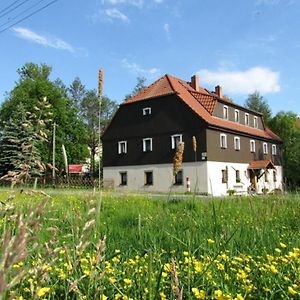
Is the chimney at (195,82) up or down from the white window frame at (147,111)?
up

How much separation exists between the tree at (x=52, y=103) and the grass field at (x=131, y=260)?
51865mm

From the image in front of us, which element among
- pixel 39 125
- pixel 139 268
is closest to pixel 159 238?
pixel 139 268

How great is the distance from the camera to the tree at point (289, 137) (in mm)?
47500

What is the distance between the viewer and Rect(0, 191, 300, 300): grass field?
1239mm

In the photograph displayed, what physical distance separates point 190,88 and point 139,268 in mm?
40239

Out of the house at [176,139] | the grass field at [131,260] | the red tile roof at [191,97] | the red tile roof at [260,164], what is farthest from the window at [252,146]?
the grass field at [131,260]

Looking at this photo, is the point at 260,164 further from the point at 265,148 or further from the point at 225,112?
the point at 225,112

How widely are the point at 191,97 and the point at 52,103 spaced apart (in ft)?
78.1

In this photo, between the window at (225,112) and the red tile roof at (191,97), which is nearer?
the red tile roof at (191,97)

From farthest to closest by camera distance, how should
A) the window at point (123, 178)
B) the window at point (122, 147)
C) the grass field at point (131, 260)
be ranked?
the window at point (122, 147), the window at point (123, 178), the grass field at point (131, 260)

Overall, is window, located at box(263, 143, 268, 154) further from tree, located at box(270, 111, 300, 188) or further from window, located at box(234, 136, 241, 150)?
window, located at box(234, 136, 241, 150)

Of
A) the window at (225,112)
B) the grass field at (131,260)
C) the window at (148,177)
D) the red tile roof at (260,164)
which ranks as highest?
the window at (225,112)

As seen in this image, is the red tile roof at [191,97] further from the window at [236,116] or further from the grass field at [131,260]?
the grass field at [131,260]

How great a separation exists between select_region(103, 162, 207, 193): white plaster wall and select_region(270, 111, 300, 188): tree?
16.7 m
